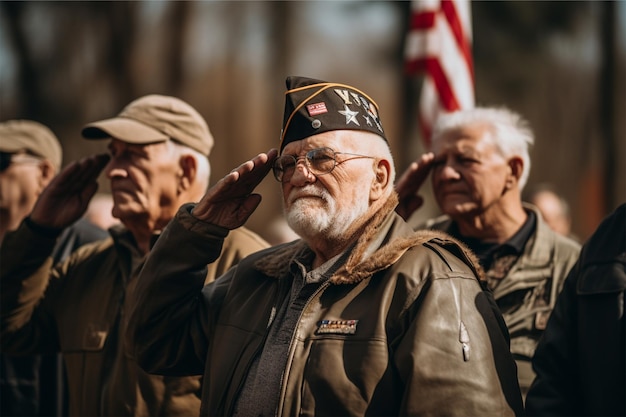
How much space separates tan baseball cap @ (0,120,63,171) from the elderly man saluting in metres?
2.67

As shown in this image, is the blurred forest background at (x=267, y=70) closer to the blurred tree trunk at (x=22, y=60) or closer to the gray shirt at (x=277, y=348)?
the blurred tree trunk at (x=22, y=60)

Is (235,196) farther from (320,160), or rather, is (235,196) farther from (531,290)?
(531,290)

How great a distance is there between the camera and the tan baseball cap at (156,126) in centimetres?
542

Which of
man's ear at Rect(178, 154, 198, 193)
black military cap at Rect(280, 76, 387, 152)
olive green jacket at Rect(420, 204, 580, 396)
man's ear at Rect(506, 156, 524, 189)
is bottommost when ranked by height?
olive green jacket at Rect(420, 204, 580, 396)

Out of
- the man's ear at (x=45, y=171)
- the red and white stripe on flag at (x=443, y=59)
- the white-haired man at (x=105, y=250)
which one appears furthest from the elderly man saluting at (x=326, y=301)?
the red and white stripe on flag at (x=443, y=59)

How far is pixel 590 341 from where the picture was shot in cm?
354

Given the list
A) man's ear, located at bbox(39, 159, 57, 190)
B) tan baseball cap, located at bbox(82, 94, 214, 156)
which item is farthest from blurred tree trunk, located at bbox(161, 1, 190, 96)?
tan baseball cap, located at bbox(82, 94, 214, 156)

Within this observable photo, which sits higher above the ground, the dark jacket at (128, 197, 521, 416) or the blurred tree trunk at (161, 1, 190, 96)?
the blurred tree trunk at (161, 1, 190, 96)

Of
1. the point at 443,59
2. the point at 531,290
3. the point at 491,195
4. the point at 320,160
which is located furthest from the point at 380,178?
the point at 443,59

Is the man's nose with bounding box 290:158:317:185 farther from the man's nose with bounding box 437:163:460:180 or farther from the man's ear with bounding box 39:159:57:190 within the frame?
the man's ear with bounding box 39:159:57:190

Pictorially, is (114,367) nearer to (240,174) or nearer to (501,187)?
(240,174)

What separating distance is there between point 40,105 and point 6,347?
40.2 ft

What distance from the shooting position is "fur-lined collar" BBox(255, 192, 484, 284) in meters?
3.74

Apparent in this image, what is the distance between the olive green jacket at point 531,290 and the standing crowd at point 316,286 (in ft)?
0.03
